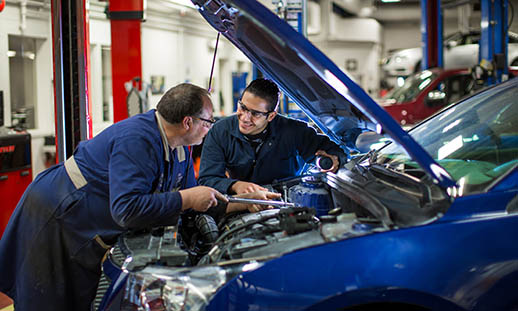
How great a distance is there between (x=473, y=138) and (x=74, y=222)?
1.74 metres

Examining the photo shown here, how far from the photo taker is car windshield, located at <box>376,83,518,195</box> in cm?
213

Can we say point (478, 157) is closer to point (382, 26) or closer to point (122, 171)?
point (122, 171)

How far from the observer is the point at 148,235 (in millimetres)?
2117

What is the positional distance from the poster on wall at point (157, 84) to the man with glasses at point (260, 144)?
7712 millimetres

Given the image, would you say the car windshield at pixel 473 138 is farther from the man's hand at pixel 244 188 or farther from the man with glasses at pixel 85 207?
the man with glasses at pixel 85 207

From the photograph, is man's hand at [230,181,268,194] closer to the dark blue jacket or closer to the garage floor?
the dark blue jacket

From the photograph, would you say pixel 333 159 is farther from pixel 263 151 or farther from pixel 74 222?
pixel 74 222

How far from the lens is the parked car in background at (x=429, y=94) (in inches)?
403

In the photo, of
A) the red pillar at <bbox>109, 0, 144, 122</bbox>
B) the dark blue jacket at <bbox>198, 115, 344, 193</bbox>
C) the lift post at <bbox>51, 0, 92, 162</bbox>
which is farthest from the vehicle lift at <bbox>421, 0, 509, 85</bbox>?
the lift post at <bbox>51, 0, 92, 162</bbox>

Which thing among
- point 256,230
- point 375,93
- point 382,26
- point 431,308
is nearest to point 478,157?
point 431,308

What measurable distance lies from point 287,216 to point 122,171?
0.67 m

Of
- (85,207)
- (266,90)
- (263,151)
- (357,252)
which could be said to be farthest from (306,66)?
(263,151)

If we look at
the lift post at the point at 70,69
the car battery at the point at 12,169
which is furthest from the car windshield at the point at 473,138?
the car battery at the point at 12,169

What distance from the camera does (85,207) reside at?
7.36ft
